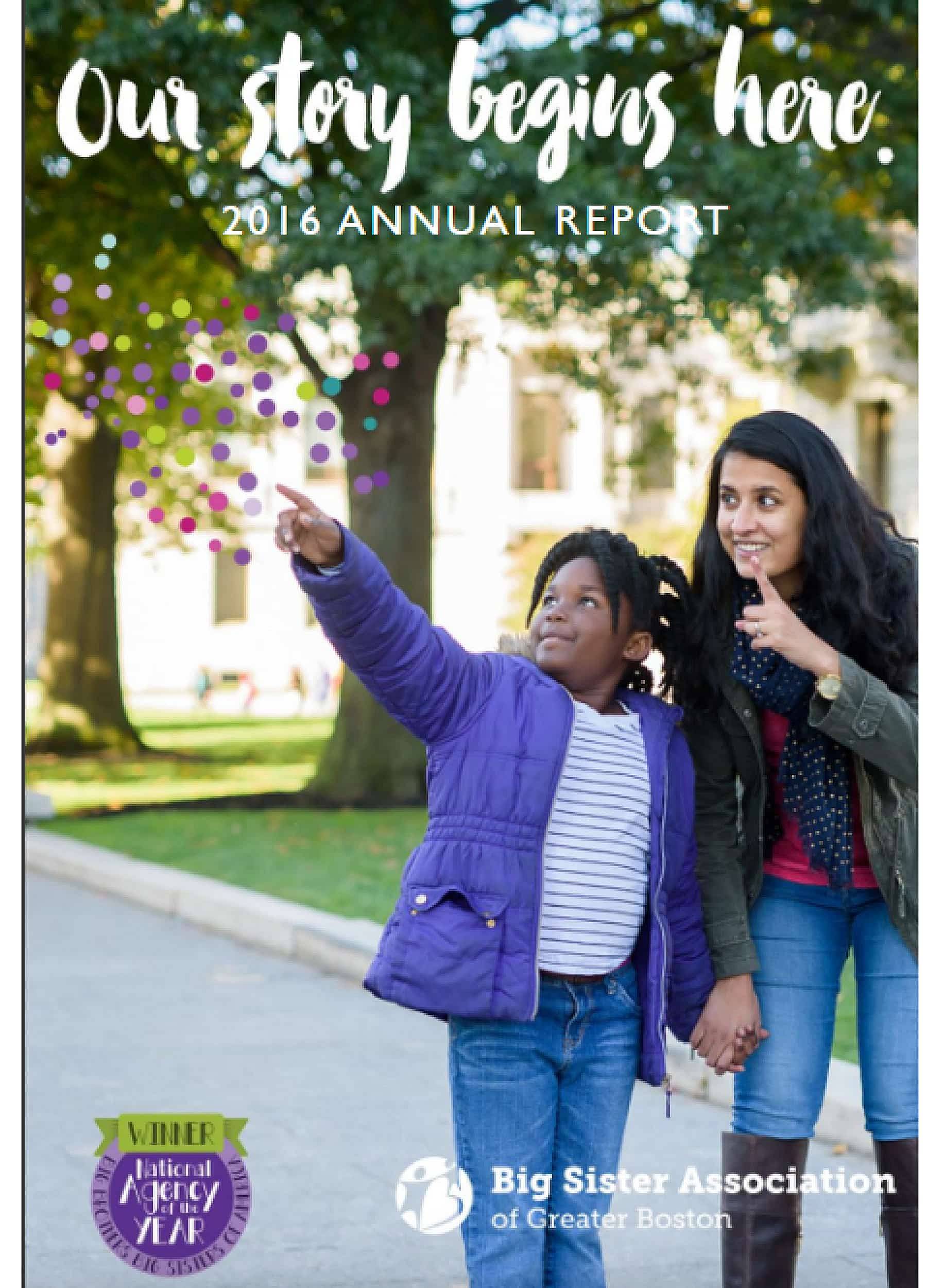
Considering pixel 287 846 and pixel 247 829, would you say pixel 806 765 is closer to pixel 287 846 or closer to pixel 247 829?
pixel 287 846

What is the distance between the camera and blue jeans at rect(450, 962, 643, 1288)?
9.55 ft

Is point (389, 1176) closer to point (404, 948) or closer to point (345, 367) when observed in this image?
point (404, 948)

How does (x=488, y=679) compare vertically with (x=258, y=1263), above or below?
above

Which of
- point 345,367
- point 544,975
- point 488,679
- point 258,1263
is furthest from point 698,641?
point 345,367

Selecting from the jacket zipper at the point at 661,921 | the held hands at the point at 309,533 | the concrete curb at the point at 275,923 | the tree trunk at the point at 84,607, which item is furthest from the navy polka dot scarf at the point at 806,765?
the tree trunk at the point at 84,607

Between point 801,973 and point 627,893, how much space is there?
1.30ft

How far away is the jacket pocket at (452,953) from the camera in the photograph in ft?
9.32

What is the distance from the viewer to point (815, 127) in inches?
155

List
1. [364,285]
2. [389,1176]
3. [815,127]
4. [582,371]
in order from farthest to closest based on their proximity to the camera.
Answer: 1. [582,371]
2. [364,285]
3. [389,1176]
4. [815,127]

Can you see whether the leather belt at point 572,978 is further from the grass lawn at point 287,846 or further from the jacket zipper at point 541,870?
the grass lawn at point 287,846

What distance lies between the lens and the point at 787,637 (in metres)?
2.93

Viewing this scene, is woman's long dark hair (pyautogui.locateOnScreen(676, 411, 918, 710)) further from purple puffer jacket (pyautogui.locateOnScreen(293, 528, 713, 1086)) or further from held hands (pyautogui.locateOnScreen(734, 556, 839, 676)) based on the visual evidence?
purple puffer jacket (pyautogui.locateOnScreen(293, 528, 713, 1086))

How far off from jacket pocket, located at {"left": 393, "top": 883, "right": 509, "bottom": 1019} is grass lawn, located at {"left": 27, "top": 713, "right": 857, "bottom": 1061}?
121 inches

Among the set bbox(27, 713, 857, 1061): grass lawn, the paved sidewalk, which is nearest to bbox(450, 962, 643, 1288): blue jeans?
the paved sidewalk
